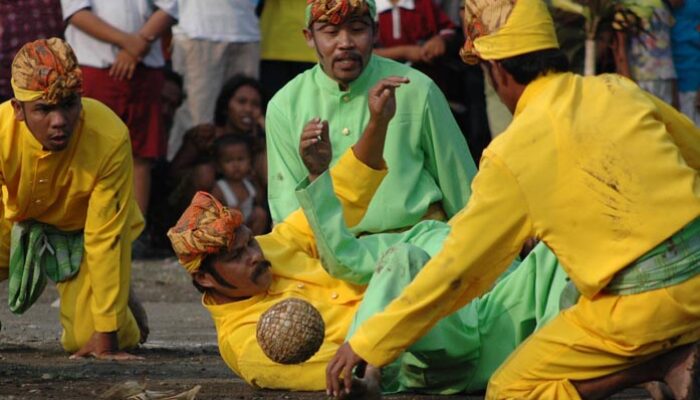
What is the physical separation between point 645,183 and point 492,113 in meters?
6.72

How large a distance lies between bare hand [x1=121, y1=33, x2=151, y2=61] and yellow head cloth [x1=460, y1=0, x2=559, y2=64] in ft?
18.1

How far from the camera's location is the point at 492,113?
12742mm

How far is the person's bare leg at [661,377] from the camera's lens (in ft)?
20.3

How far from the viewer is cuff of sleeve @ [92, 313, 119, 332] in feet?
29.5

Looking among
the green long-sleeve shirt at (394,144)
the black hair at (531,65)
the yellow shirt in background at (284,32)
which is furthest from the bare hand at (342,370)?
the yellow shirt in background at (284,32)

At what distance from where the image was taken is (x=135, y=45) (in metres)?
11.5

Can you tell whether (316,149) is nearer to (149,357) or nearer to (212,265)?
(212,265)

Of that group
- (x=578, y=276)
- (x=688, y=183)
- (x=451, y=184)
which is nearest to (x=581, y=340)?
(x=578, y=276)

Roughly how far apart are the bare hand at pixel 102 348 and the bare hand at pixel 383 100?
2.02 m

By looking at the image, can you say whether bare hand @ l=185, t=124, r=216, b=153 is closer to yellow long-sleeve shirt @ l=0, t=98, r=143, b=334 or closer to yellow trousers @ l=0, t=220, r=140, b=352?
yellow trousers @ l=0, t=220, r=140, b=352

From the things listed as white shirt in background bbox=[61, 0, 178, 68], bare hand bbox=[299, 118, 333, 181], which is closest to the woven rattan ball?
bare hand bbox=[299, 118, 333, 181]

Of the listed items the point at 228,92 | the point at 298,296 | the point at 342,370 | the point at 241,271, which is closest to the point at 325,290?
the point at 298,296

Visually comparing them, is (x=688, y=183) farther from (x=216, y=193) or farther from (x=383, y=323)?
(x=216, y=193)

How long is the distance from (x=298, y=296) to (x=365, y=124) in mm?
A: 1373
